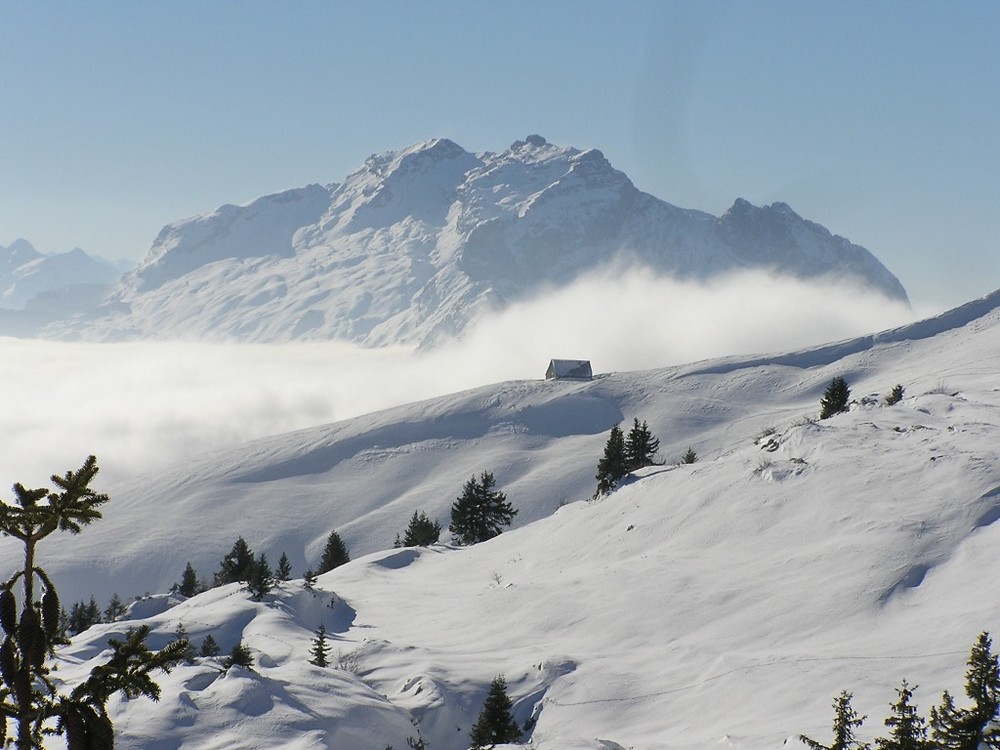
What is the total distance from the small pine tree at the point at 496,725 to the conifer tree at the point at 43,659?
748 inches

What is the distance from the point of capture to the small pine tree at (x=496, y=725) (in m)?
24.4

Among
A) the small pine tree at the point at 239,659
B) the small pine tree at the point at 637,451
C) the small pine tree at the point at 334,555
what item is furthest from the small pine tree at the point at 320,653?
the small pine tree at the point at 637,451

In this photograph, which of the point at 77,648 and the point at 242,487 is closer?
the point at 77,648

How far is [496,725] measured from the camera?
968 inches

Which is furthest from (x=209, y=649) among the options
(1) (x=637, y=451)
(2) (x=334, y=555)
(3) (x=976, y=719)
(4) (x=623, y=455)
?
(1) (x=637, y=451)

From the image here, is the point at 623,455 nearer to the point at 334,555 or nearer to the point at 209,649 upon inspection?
the point at 334,555

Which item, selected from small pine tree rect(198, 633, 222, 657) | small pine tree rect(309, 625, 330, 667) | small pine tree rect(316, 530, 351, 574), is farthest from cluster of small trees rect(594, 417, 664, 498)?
small pine tree rect(309, 625, 330, 667)

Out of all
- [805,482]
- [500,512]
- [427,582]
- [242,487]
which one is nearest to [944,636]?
[805,482]

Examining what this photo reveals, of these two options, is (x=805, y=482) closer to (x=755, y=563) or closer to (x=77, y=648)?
(x=755, y=563)

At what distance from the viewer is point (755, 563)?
33656 millimetres

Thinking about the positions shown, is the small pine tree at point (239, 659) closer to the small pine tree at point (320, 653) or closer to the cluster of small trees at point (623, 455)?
the small pine tree at point (320, 653)

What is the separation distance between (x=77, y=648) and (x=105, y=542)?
3306 inches

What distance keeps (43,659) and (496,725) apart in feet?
64.4

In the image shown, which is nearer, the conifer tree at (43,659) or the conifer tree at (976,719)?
the conifer tree at (43,659)
